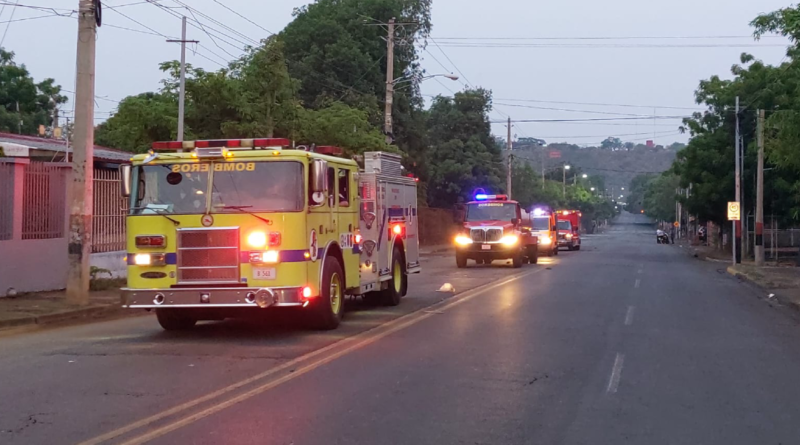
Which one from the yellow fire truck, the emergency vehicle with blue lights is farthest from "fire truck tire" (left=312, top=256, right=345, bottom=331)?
the emergency vehicle with blue lights

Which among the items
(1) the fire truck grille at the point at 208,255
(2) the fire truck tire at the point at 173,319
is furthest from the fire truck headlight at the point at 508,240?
(1) the fire truck grille at the point at 208,255

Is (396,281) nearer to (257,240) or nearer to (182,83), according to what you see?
(257,240)

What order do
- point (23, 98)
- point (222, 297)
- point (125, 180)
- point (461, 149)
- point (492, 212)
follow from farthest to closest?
point (461, 149), point (23, 98), point (492, 212), point (125, 180), point (222, 297)

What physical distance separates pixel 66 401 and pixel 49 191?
11719 mm

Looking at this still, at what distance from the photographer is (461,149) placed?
6303 cm

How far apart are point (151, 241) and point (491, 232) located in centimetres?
2078

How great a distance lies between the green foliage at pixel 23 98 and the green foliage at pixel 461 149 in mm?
23548

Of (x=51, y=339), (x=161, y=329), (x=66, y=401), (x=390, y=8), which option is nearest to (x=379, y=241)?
(x=161, y=329)

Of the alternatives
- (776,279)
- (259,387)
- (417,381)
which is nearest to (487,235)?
(776,279)

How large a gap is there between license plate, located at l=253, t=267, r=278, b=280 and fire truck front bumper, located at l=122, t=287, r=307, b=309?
0.50 feet

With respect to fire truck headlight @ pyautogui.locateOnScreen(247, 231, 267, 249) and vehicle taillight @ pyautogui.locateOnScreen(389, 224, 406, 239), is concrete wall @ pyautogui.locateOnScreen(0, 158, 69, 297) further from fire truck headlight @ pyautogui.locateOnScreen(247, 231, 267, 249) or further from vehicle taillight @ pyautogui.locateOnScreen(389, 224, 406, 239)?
fire truck headlight @ pyautogui.locateOnScreen(247, 231, 267, 249)

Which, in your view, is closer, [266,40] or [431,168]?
[266,40]

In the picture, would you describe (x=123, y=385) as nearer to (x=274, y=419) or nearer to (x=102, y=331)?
(x=274, y=419)

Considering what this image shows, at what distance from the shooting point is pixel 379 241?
54.0 feet
